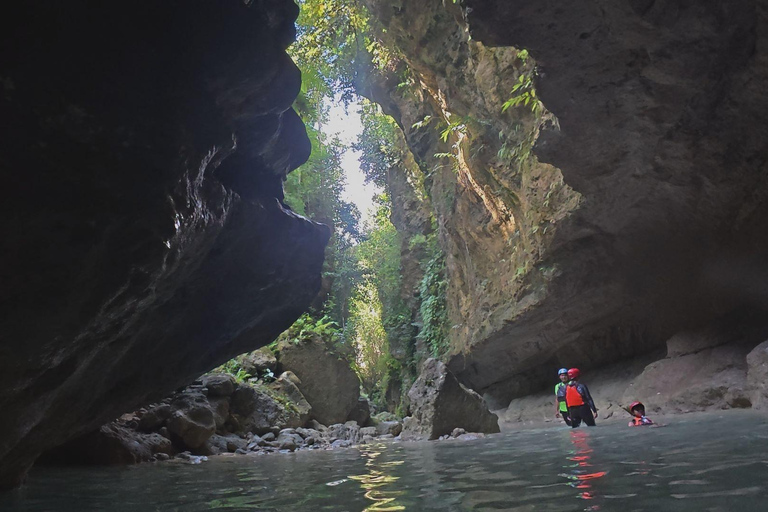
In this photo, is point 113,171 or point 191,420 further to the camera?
point 191,420

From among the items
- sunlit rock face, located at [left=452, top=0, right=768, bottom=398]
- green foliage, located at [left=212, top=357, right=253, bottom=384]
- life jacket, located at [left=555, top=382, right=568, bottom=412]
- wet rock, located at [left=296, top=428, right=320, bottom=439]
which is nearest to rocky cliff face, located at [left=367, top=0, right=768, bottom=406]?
sunlit rock face, located at [left=452, top=0, right=768, bottom=398]

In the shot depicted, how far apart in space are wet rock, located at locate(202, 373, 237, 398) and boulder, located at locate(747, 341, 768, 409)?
878 centimetres

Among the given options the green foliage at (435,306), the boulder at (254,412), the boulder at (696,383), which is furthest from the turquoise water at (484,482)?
the green foliage at (435,306)

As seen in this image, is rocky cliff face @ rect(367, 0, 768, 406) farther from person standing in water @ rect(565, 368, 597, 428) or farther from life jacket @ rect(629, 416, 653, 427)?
life jacket @ rect(629, 416, 653, 427)

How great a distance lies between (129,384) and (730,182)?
8144mm

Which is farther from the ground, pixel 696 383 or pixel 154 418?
pixel 154 418

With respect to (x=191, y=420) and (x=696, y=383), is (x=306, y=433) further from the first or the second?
(x=696, y=383)

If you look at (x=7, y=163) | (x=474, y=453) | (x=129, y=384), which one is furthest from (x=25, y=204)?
(x=474, y=453)

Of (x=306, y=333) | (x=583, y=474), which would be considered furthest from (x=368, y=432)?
(x=583, y=474)

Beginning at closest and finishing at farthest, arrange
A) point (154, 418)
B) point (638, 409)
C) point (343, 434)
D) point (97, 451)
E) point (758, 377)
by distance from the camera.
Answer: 1. point (97, 451)
2. point (638, 409)
3. point (758, 377)
4. point (154, 418)
5. point (343, 434)

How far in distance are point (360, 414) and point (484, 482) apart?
11.6 m

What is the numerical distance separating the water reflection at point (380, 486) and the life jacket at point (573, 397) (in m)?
4.69

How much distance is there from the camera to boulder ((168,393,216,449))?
7.53 metres

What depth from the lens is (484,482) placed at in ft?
9.46
